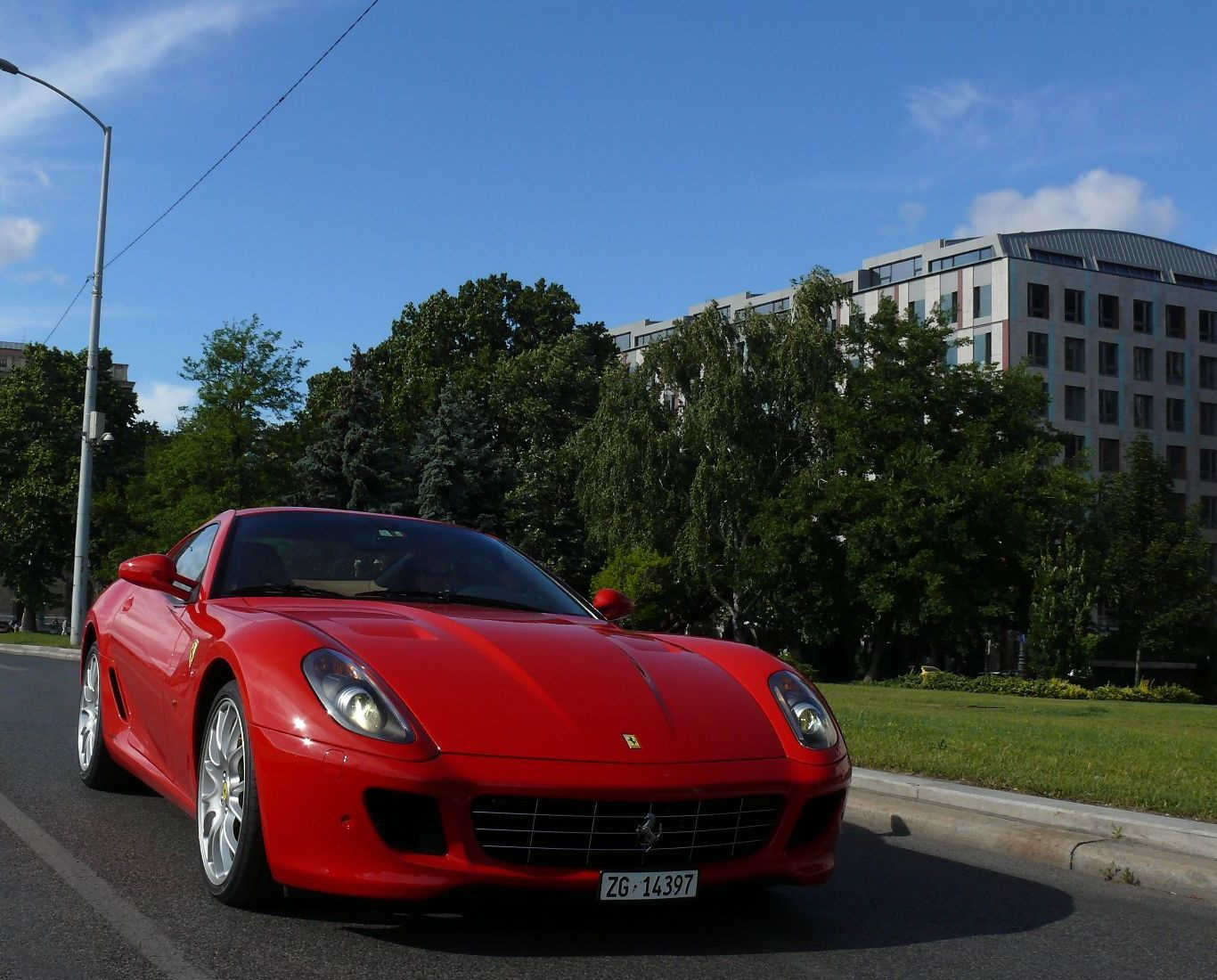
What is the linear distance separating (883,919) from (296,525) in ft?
9.22

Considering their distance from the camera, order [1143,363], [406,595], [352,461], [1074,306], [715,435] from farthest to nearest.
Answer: [1143,363] < [1074,306] < [352,461] < [715,435] < [406,595]

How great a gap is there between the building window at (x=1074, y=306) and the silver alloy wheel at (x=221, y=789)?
256ft

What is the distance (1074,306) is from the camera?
77.9 metres

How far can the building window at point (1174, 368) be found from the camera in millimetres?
81625

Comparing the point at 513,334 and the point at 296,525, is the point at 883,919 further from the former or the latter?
the point at 513,334

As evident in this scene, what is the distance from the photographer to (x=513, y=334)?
217 ft

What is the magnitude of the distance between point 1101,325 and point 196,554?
7891 cm

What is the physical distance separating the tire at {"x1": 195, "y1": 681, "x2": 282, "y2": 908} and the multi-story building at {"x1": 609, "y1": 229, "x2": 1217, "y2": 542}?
73835 millimetres

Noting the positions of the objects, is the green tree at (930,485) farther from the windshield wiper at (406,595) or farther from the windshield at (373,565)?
the windshield wiper at (406,595)

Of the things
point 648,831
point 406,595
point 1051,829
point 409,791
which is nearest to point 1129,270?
point 1051,829

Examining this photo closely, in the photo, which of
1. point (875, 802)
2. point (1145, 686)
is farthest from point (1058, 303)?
Answer: point (875, 802)

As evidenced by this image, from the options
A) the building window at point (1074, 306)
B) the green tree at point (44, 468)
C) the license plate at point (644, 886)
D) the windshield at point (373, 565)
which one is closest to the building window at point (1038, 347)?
the building window at point (1074, 306)

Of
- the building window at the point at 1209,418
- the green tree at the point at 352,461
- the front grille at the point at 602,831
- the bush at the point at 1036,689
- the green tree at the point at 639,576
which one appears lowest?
the front grille at the point at 602,831

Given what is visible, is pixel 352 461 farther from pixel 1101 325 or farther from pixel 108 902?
pixel 1101 325
